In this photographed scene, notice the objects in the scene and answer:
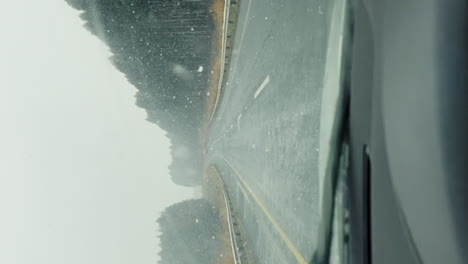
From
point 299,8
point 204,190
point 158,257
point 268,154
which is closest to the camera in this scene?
point 299,8

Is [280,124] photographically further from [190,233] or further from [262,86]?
[190,233]

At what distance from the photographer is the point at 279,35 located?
805 cm

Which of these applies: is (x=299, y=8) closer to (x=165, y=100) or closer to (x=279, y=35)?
(x=279, y=35)

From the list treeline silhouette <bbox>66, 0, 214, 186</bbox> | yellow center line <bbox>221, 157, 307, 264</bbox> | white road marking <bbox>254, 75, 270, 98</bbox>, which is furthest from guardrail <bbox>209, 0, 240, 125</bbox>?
yellow center line <bbox>221, 157, 307, 264</bbox>

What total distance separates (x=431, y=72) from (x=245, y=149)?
11.3 meters

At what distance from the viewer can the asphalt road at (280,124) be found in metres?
5.65

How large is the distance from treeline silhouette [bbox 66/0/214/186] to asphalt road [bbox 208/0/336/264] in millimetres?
4774

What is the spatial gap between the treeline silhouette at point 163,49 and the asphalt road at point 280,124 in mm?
4774

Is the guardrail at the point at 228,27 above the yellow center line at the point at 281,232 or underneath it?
above

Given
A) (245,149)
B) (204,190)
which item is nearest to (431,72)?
(245,149)

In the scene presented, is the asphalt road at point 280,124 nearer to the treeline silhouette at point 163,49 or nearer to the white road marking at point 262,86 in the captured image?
the white road marking at point 262,86

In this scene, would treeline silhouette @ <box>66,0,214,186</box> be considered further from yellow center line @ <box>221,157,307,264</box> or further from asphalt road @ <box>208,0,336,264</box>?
yellow center line @ <box>221,157,307,264</box>

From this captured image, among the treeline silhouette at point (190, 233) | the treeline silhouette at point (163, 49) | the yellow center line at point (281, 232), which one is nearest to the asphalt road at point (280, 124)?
the yellow center line at point (281, 232)

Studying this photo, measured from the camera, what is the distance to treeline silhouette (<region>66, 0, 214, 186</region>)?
1764 centimetres
